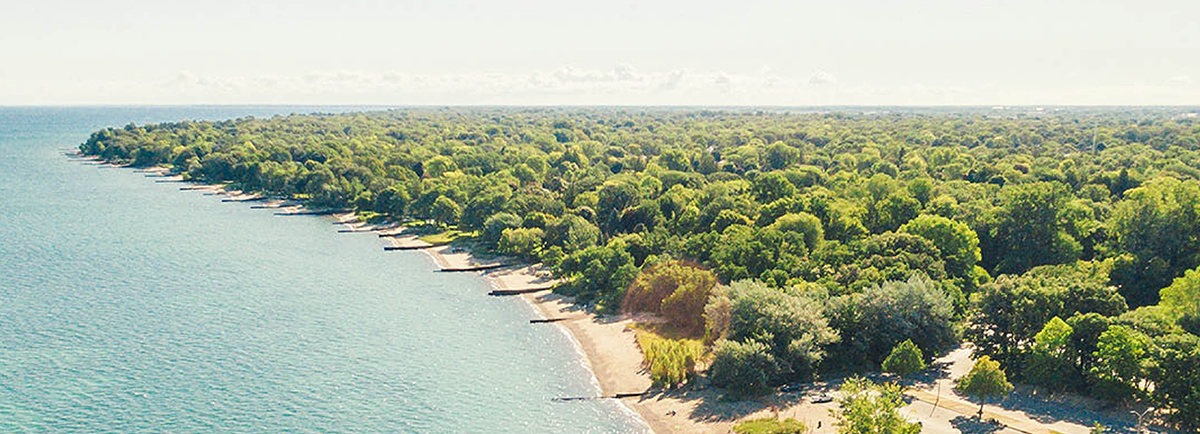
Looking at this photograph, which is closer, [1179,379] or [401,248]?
[1179,379]

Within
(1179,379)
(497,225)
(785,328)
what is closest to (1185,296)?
(1179,379)

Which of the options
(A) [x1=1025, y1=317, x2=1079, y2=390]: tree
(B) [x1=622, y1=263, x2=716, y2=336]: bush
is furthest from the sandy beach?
(A) [x1=1025, y1=317, x2=1079, y2=390]: tree

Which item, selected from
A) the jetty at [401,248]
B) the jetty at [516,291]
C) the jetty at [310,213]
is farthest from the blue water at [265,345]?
the jetty at [310,213]

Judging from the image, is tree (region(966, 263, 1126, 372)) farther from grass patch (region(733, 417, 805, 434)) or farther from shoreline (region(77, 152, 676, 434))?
shoreline (region(77, 152, 676, 434))

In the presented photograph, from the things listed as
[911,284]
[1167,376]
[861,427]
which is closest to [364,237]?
[911,284]

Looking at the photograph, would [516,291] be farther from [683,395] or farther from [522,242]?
[683,395]

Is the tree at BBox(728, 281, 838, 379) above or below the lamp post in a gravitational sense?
above

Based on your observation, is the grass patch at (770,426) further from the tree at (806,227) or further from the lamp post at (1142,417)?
the tree at (806,227)
